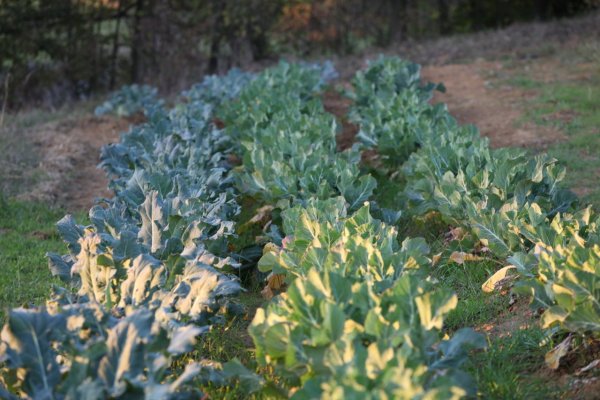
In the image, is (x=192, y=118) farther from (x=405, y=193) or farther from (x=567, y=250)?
(x=567, y=250)

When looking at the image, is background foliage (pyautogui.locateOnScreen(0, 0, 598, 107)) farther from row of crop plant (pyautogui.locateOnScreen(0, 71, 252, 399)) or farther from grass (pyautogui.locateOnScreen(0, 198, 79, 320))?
row of crop plant (pyautogui.locateOnScreen(0, 71, 252, 399))

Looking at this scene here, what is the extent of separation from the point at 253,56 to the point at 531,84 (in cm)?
746

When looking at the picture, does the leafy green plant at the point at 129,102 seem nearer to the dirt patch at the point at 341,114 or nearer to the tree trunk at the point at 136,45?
the dirt patch at the point at 341,114

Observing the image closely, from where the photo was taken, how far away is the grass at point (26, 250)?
537 centimetres

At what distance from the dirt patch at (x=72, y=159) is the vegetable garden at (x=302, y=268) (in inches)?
26.9

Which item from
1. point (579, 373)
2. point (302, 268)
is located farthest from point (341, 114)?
point (579, 373)

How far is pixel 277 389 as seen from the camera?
3541mm

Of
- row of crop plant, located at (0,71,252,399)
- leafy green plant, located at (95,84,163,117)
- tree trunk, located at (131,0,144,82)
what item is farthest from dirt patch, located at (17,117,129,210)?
tree trunk, located at (131,0,144,82)

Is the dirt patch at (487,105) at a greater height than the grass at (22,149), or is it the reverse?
the dirt patch at (487,105)

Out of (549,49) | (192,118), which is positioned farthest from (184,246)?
(549,49)

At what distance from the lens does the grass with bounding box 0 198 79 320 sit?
5367 mm

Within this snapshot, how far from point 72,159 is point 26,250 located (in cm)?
298

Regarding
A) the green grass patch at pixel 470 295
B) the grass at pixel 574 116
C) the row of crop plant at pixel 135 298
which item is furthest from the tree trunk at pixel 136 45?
the green grass patch at pixel 470 295

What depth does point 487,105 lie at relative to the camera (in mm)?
10484
